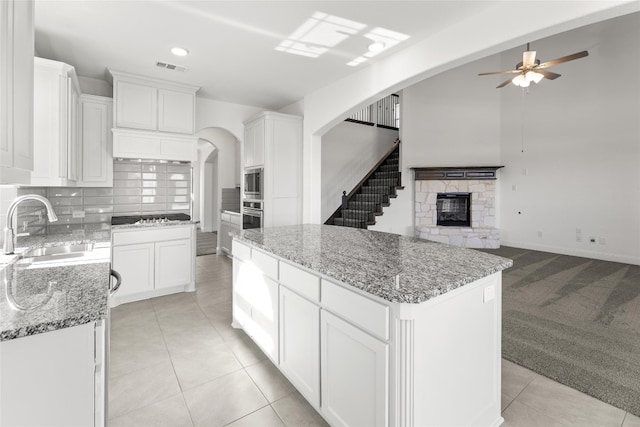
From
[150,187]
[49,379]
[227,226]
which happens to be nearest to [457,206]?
[227,226]

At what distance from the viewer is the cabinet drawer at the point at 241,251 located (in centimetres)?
250

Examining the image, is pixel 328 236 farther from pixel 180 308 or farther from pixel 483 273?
pixel 180 308

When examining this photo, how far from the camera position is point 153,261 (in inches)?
144

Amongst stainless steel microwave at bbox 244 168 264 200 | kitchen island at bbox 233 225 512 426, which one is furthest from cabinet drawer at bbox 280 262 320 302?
stainless steel microwave at bbox 244 168 264 200

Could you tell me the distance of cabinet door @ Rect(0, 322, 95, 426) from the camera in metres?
0.94

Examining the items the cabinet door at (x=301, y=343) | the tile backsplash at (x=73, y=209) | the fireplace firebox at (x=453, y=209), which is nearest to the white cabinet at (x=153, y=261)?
→ the tile backsplash at (x=73, y=209)

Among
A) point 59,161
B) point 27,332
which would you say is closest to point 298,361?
point 27,332

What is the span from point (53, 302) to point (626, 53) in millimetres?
8080

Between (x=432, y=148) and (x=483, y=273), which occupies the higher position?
(x=432, y=148)

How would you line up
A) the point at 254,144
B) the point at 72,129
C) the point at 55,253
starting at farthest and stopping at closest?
the point at 254,144 < the point at 72,129 < the point at 55,253

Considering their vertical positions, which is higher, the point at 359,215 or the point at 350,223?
the point at 359,215

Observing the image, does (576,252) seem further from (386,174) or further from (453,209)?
(386,174)

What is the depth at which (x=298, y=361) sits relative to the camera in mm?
1877

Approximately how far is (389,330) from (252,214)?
3.96m
